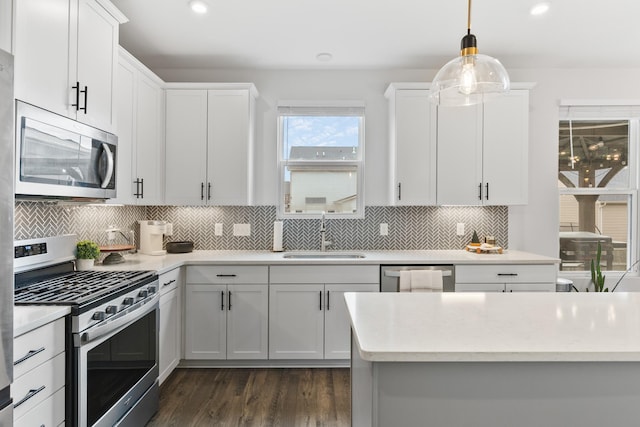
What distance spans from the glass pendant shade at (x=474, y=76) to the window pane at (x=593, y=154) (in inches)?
100

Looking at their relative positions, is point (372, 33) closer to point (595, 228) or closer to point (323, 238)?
point (323, 238)

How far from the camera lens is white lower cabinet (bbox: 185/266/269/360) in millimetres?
2965

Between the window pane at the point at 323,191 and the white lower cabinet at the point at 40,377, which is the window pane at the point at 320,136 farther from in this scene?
the white lower cabinet at the point at 40,377

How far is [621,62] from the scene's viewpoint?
345cm

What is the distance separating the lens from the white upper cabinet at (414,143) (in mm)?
3266

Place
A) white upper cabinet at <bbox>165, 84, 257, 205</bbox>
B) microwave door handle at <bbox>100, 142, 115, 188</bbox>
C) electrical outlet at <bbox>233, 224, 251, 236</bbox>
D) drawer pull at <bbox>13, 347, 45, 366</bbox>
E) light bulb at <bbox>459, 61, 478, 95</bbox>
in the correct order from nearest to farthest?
drawer pull at <bbox>13, 347, 45, 366</bbox> → light bulb at <bbox>459, 61, 478, 95</bbox> → microwave door handle at <bbox>100, 142, 115, 188</bbox> → white upper cabinet at <bbox>165, 84, 257, 205</bbox> → electrical outlet at <bbox>233, 224, 251, 236</bbox>

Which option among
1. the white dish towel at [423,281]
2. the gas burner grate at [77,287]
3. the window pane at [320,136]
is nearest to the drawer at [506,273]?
the white dish towel at [423,281]

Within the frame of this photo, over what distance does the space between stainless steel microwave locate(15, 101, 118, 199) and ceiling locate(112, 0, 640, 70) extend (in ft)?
3.76

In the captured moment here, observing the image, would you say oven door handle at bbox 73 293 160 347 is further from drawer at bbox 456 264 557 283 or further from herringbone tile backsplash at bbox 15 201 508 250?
drawer at bbox 456 264 557 283

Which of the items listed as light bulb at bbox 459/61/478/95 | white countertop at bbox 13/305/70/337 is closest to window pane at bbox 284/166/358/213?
light bulb at bbox 459/61/478/95

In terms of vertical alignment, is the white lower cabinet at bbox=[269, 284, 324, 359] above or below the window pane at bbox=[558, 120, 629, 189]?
below

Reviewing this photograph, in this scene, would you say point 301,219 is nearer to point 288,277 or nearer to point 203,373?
point 288,277

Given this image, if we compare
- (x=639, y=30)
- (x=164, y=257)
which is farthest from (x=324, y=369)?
(x=639, y=30)

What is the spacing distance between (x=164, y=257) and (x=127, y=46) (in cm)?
182
